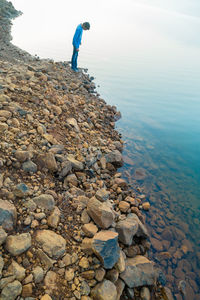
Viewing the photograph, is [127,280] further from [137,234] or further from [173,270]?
[173,270]

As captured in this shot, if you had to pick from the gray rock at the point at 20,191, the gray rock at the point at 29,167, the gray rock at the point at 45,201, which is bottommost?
the gray rock at the point at 45,201

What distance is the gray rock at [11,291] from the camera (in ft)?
7.64

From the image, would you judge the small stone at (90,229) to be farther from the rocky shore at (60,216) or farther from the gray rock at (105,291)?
the gray rock at (105,291)

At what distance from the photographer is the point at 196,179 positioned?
7.50m

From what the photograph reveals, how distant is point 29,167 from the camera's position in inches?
154

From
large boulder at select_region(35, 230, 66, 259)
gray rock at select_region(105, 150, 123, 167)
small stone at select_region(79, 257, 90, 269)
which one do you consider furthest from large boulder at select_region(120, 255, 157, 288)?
gray rock at select_region(105, 150, 123, 167)

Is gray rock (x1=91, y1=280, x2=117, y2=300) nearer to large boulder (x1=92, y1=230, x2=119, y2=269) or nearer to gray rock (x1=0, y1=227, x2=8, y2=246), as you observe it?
large boulder (x1=92, y1=230, x2=119, y2=269)

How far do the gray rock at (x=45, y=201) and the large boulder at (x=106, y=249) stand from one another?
0.90 m

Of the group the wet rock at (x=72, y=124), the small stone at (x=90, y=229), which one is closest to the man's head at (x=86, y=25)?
the wet rock at (x=72, y=124)

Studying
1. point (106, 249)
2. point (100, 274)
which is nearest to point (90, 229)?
point (106, 249)

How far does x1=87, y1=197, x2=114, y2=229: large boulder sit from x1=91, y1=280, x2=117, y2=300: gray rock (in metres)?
0.87

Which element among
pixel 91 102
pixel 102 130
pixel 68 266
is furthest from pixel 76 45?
pixel 68 266

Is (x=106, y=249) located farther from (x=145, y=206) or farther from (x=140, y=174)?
(x=140, y=174)

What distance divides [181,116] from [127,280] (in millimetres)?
11525
